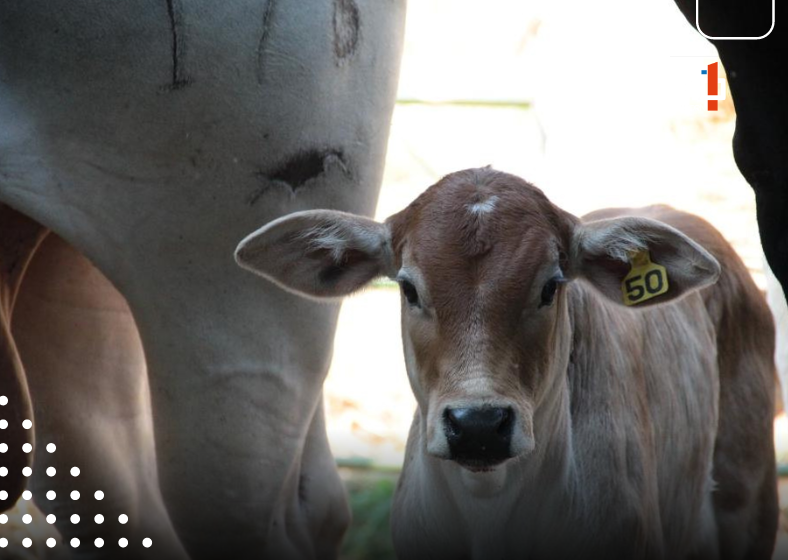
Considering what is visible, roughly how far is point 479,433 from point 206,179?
1.09 meters

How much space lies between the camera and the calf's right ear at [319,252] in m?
3.89

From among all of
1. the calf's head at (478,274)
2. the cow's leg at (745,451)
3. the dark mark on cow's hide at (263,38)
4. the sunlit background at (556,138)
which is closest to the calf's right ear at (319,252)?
the calf's head at (478,274)

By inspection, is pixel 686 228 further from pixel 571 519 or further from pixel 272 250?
pixel 272 250

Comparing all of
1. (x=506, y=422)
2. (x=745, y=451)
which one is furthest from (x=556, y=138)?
(x=506, y=422)

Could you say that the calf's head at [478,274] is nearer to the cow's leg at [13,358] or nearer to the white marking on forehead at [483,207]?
the white marking on forehead at [483,207]

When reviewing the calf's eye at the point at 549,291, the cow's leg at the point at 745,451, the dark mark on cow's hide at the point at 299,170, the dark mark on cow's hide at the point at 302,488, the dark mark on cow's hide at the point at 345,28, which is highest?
the dark mark on cow's hide at the point at 345,28

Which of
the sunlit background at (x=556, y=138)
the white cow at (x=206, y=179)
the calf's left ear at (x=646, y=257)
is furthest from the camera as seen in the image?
the sunlit background at (x=556, y=138)

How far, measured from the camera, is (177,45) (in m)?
3.85

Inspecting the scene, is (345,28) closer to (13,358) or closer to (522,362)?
(522,362)

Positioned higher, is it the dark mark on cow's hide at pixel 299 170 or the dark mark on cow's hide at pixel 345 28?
the dark mark on cow's hide at pixel 345 28

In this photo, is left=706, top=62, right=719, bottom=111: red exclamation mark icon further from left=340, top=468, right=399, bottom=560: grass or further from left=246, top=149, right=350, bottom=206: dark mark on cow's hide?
left=340, top=468, right=399, bottom=560: grass

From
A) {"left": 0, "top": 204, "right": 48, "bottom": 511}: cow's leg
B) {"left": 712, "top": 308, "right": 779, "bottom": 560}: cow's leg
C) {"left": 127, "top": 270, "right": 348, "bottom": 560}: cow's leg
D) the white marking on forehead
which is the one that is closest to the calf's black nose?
the white marking on forehead

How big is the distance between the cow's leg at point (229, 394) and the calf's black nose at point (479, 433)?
29.3 inches

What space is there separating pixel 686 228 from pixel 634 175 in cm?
480
